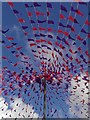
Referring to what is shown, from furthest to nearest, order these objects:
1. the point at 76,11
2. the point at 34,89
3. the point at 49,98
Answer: the point at 49,98 < the point at 34,89 < the point at 76,11

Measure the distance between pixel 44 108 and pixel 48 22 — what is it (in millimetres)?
15807

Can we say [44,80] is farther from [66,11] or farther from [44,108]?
[66,11]

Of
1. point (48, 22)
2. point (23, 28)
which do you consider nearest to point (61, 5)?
point (48, 22)

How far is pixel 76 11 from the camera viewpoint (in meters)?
17.2

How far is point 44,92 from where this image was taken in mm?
33906

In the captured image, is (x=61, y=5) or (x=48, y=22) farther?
(x=48, y=22)

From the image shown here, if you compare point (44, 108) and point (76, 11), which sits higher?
point (76, 11)

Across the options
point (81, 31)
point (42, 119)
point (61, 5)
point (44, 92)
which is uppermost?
point (61, 5)

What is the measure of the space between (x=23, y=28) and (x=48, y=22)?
6.01 ft

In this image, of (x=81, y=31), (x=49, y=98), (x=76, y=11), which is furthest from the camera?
(x=49, y=98)

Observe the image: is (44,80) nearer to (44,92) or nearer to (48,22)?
(44,92)

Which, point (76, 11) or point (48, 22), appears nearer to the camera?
point (76, 11)

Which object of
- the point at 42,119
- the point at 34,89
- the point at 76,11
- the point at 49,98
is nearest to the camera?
the point at 76,11

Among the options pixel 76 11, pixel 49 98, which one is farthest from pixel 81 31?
pixel 49 98
